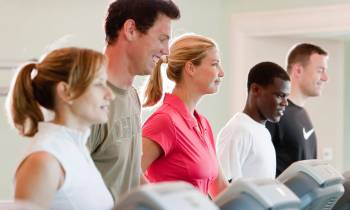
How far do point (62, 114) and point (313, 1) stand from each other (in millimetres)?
3071

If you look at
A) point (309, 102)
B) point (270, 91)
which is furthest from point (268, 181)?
point (309, 102)

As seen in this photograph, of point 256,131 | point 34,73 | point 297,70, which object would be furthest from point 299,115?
point 34,73

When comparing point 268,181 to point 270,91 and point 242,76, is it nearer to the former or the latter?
point 270,91

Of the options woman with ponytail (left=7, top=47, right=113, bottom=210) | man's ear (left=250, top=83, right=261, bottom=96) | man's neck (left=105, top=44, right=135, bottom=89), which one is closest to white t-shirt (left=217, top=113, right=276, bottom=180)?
man's ear (left=250, top=83, right=261, bottom=96)

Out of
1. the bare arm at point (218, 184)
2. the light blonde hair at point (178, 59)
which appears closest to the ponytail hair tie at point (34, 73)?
the light blonde hair at point (178, 59)

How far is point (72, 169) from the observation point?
1771mm

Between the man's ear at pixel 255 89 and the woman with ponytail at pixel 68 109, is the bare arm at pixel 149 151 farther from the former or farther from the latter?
the man's ear at pixel 255 89

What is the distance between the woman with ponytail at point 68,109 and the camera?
178cm

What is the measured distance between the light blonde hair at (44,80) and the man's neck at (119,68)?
0.38 m

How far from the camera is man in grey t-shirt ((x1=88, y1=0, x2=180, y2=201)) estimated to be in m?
2.24

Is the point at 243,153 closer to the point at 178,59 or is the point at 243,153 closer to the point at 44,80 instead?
the point at 178,59

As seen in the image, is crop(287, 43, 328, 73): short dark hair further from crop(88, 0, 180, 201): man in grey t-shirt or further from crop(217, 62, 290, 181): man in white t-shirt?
crop(88, 0, 180, 201): man in grey t-shirt

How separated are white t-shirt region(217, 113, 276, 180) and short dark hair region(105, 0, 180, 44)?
96 cm

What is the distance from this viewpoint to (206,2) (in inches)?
190
